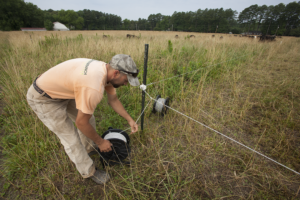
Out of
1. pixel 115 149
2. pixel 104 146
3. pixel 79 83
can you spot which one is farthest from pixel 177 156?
pixel 79 83

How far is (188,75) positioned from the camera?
4.12 m

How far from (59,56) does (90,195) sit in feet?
16.7

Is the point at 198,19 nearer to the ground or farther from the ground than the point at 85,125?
farther from the ground

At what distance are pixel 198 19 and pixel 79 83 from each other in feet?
240

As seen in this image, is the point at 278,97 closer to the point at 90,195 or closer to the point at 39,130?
the point at 90,195

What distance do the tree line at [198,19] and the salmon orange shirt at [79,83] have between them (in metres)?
24.3

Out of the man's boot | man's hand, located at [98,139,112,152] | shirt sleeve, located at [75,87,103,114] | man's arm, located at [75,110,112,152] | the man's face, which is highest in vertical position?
the man's face

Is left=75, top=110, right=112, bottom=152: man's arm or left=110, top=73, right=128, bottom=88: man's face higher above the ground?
left=110, top=73, right=128, bottom=88: man's face

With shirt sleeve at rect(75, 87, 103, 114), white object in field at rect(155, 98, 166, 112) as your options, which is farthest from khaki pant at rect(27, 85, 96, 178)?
white object in field at rect(155, 98, 166, 112)

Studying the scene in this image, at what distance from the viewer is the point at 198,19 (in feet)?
193

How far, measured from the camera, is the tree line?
38.5m

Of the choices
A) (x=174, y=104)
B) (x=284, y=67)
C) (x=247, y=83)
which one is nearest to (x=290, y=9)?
(x=284, y=67)

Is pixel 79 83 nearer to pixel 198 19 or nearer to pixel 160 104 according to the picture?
pixel 160 104

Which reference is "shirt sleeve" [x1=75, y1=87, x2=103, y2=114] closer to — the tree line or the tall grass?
the tall grass
